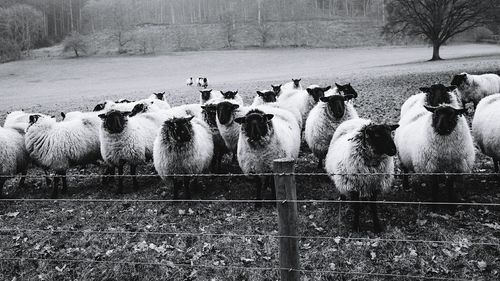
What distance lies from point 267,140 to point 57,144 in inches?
225

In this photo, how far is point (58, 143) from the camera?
10.2 meters

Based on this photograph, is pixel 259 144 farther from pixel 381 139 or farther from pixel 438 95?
pixel 438 95

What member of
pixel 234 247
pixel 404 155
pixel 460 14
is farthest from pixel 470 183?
pixel 460 14

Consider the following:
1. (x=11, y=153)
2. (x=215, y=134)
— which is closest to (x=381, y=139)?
(x=215, y=134)

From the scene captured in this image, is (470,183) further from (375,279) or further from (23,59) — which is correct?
(23,59)

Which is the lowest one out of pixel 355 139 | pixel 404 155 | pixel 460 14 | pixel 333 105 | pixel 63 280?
pixel 63 280

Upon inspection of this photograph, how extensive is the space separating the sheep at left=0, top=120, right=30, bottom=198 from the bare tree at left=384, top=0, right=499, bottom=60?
159ft

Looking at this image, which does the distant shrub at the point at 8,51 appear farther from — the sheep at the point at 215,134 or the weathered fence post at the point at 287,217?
the weathered fence post at the point at 287,217

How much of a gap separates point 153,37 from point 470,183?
94.2m

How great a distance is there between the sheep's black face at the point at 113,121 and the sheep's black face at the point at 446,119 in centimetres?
745

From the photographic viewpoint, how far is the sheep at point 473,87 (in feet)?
55.4

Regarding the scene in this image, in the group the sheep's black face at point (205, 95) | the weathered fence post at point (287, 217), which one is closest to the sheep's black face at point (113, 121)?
the sheep's black face at point (205, 95)

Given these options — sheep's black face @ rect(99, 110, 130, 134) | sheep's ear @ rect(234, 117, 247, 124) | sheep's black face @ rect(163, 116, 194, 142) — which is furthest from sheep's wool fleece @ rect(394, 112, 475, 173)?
sheep's black face @ rect(99, 110, 130, 134)

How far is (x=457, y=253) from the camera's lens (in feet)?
20.0
